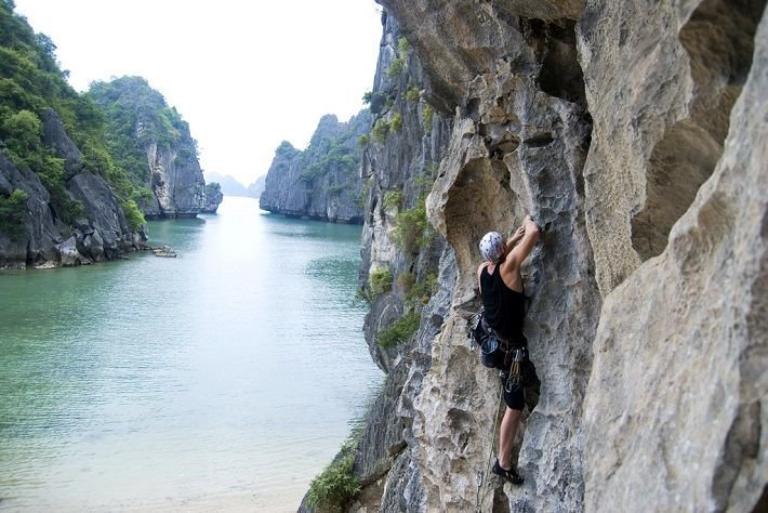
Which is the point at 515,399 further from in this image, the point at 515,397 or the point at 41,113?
the point at 41,113

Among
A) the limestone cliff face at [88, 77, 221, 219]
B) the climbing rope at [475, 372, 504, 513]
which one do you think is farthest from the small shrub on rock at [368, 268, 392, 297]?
the limestone cliff face at [88, 77, 221, 219]

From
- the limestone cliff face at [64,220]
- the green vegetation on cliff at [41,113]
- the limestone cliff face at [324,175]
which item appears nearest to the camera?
the limestone cliff face at [64,220]

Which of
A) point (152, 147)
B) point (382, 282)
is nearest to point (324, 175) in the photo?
point (152, 147)

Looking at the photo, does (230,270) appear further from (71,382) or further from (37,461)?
(37,461)

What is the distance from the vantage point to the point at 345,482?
9.20 metres

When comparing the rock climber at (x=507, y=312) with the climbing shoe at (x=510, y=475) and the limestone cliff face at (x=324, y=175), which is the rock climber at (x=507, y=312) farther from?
the limestone cliff face at (x=324, y=175)

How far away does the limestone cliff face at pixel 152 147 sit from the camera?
3292 inches

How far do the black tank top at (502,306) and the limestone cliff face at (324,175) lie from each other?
86.3 meters

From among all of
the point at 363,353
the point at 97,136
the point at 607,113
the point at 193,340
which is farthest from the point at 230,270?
the point at 607,113

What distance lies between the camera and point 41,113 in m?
45.1

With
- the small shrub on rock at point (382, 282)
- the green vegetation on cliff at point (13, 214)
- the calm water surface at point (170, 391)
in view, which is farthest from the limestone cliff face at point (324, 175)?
the small shrub on rock at point (382, 282)

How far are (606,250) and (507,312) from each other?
99 centimetres

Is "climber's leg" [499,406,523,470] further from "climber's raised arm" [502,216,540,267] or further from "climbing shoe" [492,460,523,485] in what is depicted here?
"climber's raised arm" [502,216,540,267]

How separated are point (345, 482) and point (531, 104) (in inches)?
252
